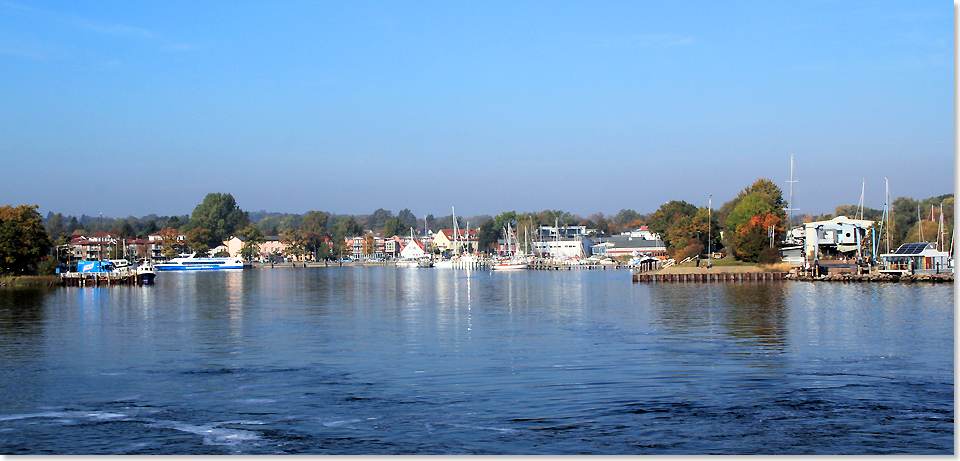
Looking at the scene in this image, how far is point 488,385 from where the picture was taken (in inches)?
674

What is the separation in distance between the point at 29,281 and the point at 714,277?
60481 millimetres

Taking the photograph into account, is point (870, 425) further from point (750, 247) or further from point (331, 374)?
point (750, 247)

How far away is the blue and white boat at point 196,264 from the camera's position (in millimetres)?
146250

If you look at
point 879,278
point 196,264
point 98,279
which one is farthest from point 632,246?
point 98,279

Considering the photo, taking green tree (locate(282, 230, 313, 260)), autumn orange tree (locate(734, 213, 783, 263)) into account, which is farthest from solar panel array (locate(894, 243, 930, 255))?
green tree (locate(282, 230, 313, 260))

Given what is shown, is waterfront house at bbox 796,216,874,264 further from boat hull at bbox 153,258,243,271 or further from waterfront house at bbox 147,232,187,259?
waterfront house at bbox 147,232,187,259

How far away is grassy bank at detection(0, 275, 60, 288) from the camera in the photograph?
70.9 meters

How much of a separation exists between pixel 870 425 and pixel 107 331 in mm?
26538

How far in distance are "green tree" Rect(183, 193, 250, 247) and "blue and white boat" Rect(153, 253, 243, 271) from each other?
921 inches

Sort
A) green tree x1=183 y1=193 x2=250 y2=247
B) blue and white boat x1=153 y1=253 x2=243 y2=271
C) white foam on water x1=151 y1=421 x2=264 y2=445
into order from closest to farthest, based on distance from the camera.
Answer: white foam on water x1=151 y1=421 x2=264 y2=445, blue and white boat x1=153 y1=253 x2=243 y2=271, green tree x1=183 y1=193 x2=250 y2=247

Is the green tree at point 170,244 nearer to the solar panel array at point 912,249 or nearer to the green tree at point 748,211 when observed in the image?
the green tree at point 748,211

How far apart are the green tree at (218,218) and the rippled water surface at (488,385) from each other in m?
154

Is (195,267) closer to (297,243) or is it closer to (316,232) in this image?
(297,243)

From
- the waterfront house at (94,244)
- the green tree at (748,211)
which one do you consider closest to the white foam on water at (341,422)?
the green tree at (748,211)
